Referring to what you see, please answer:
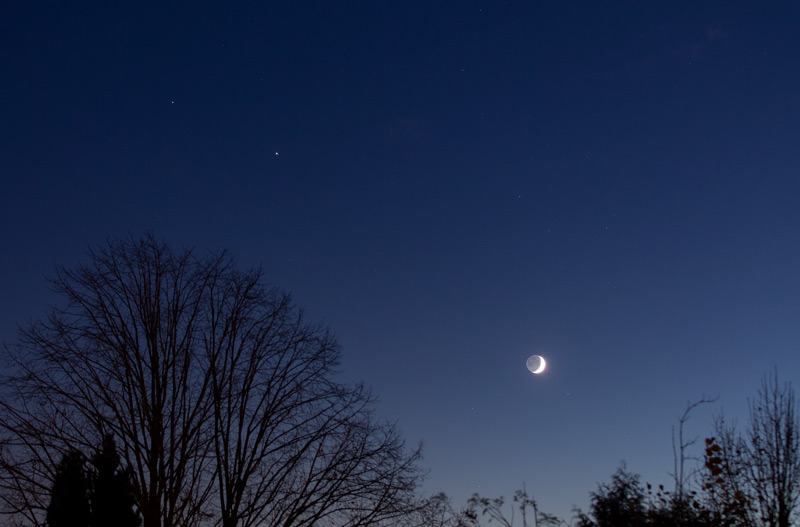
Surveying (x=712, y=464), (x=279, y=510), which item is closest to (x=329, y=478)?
(x=279, y=510)

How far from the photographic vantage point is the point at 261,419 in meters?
12.7

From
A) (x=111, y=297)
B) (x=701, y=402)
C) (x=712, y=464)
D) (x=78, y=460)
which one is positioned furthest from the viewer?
(x=111, y=297)

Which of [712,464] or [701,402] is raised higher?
[701,402]

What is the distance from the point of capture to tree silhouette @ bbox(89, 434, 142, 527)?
1134 cm

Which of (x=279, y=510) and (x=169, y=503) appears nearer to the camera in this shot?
(x=169, y=503)

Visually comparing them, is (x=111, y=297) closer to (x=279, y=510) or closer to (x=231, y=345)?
(x=231, y=345)

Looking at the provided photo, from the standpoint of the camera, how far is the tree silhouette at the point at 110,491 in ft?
37.2

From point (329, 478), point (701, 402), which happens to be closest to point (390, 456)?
point (329, 478)

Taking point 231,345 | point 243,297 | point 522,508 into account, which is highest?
point 243,297

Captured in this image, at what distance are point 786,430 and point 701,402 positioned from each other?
742cm

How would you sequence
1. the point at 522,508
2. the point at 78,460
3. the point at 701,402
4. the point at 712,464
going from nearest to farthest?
the point at 701,402 → the point at 712,464 → the point at 522,508 → the point at 78,460

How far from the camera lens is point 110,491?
1249 centimetres

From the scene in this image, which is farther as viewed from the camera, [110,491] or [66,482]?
[110,491]

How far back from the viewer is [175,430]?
11.6 meters
